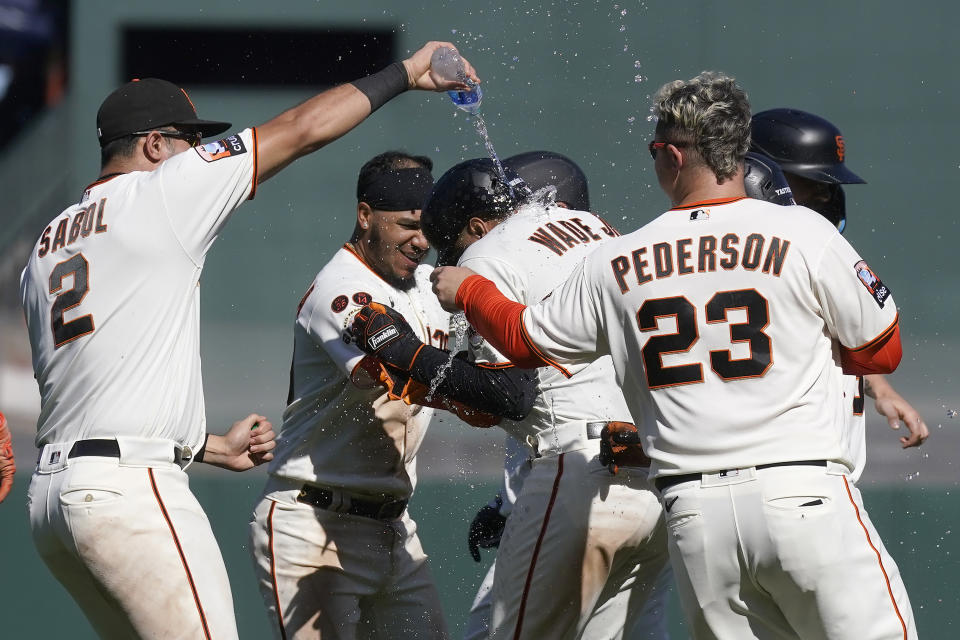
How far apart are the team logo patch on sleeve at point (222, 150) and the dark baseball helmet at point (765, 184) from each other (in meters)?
1.64

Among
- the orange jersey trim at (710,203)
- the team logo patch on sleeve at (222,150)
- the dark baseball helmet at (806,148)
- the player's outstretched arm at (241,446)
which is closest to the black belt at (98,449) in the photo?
the player's outstretched arm at (241,446)

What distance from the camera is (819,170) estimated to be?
459 cm

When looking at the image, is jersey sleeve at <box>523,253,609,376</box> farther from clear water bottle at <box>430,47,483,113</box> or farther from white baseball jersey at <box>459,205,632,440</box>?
clear water bottle at <box>430,47,483,113</box>

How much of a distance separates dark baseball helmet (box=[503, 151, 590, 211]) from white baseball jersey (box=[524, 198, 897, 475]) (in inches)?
43.3

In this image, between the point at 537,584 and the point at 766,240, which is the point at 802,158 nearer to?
the point at 766,240

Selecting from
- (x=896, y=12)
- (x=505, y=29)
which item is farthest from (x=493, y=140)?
(x=896, y=12)

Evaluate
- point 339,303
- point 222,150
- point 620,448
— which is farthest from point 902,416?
point 222,150

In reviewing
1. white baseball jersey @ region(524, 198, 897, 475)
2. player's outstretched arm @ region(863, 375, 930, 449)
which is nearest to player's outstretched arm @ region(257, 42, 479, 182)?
white baseball jersey @ region(524, 198, 897, 475)

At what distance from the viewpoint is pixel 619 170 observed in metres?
7.22

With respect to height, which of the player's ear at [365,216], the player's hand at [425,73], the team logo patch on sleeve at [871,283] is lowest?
the player's ear at [365,216]

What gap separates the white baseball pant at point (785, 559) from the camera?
2.93 m

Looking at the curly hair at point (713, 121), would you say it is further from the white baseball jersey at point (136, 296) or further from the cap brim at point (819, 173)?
the cap brim at point (819, 173)

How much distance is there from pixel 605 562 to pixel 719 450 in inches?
33.5

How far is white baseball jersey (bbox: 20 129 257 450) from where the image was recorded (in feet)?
11.3
